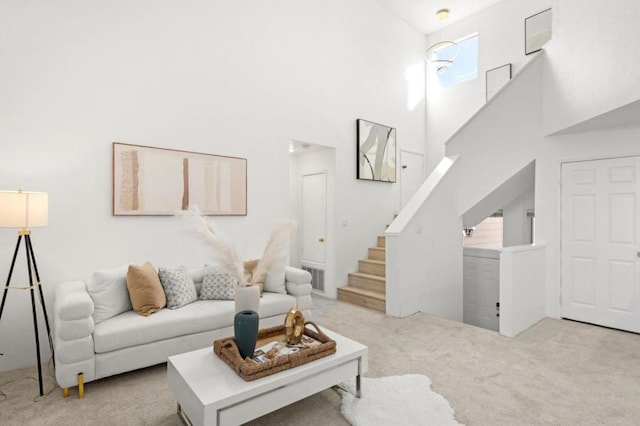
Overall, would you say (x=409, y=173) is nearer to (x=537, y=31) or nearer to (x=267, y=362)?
(x=537, y=31)

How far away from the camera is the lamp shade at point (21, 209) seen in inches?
95.2

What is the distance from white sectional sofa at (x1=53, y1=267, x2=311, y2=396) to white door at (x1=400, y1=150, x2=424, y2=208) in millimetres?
3810

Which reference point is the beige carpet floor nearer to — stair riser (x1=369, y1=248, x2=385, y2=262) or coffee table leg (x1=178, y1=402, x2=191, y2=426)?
coffee table leg (x1=178, y1=402, x2=191, y2=426)

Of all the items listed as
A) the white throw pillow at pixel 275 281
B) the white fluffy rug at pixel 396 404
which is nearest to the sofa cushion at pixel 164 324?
the white throw pillow at pixel 275 281

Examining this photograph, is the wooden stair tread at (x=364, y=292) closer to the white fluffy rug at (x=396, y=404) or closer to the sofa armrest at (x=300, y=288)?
the sofa armrest at (x=300, y=288)

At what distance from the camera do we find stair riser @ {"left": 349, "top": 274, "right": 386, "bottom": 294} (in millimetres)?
4914

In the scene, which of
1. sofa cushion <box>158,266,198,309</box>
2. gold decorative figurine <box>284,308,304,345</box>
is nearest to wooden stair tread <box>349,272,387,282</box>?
sofa cushion <box>158,266,198,309</box>

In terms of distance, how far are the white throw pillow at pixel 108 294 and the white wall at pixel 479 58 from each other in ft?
18.3

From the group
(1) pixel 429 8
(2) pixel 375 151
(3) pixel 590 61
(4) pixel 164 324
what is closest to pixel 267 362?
(4) pixel 164 324

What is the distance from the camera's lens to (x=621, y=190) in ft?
12.6

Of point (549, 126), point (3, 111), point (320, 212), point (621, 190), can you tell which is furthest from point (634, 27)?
point (3, 111)

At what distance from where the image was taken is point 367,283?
5.13 m

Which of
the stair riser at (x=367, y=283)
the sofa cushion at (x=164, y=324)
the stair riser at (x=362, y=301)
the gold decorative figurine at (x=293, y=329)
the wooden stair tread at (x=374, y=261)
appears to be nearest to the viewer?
the gold decorative figurine at (x=293, y=329)

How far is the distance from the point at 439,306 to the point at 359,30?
14.4 ft
